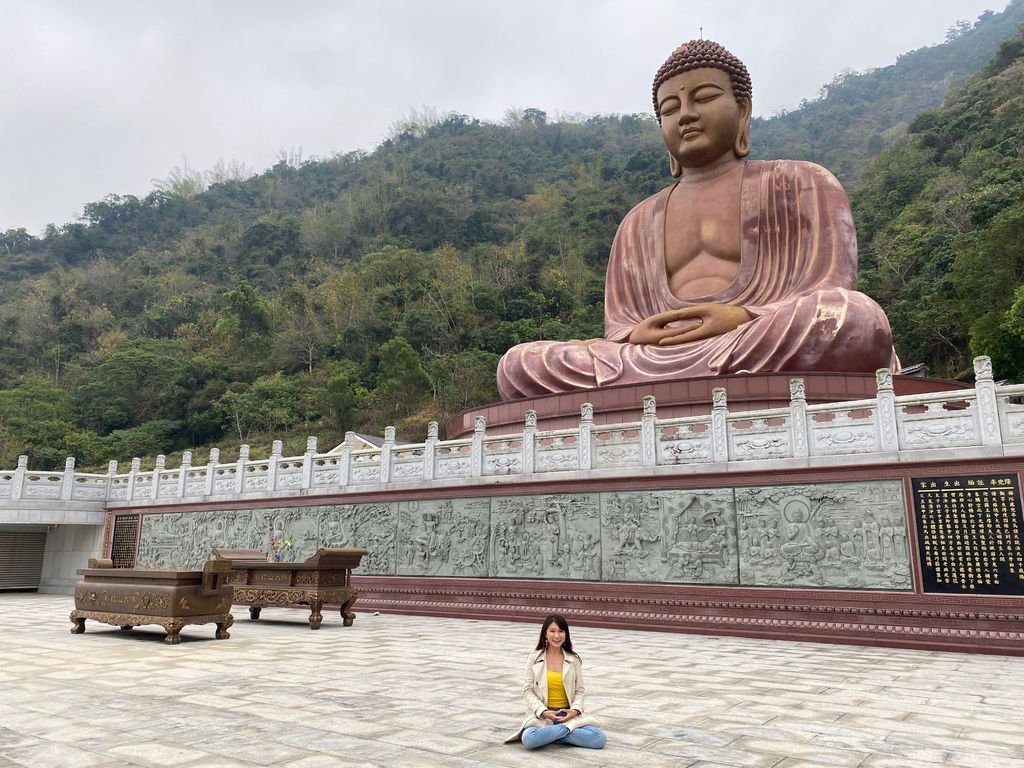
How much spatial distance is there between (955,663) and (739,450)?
285 centimetres

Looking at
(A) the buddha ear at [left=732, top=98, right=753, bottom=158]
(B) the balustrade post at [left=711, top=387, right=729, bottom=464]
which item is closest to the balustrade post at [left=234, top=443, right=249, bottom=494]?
(B) the balustrade post at [left=711, top=387, right=729, bottom=464]

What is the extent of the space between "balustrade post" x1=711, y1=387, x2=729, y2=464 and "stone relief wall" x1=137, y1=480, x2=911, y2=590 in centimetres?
38

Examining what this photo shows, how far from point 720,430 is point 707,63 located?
23.5ft

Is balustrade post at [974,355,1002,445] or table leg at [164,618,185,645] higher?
balustrade post at [974,355,1002,445]

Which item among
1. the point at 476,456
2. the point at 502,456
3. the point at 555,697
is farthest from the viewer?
the point at 476,456

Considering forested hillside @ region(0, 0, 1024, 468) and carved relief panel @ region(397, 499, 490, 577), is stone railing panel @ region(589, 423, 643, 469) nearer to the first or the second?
carved relief panel @ region(397, 499, 490, 577)

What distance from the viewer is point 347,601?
26.5 feet

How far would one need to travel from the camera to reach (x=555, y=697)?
3164 millimetres

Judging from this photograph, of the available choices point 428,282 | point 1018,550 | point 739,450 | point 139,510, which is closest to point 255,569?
point 739,450

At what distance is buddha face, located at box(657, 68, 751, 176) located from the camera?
12.5 meters

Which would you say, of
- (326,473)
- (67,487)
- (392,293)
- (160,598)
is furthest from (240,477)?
(392,293)

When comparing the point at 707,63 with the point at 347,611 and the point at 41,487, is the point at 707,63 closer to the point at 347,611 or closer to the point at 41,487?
the point at 347,611

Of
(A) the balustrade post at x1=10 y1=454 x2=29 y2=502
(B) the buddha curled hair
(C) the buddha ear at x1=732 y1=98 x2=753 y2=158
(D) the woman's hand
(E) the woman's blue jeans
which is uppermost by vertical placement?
(B) the buddha curled hair

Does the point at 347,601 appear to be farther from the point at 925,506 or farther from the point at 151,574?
the point at 925,506
